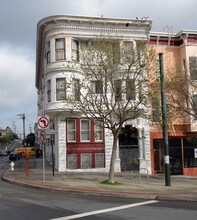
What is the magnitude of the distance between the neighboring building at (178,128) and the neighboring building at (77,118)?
90cm

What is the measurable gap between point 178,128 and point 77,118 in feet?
26.5

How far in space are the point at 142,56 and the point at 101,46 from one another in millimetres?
2264

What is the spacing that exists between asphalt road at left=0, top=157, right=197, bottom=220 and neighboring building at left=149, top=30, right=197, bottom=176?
15.0 meters

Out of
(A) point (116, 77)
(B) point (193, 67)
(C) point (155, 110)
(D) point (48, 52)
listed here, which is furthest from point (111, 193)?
(D) point (48, 52)

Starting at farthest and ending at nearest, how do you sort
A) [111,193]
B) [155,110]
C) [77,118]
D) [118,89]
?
[77,118] < [155,110] < [118,89] < [111,193]

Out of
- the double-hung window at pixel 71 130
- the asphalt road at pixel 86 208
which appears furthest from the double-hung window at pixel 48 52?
the asphalt road at pixel 86 208

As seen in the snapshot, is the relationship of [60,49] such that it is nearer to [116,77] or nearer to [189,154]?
[116,77]

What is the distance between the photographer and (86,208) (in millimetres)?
11438

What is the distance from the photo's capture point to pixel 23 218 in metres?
9.59

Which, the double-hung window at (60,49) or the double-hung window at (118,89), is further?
the double-hung window at (60,49)

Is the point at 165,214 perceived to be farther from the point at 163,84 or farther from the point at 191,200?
the point at 163,84

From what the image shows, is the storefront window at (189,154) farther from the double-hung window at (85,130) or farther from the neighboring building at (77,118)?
the double-hung window at (85,130)

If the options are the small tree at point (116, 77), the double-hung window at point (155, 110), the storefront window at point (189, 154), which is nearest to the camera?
the small tree at point (116, 77)

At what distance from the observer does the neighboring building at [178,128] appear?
2861cm
